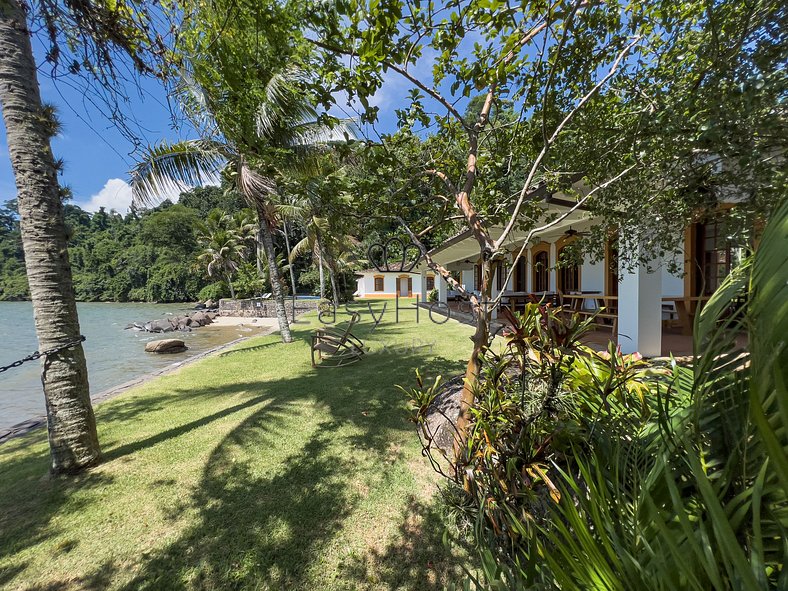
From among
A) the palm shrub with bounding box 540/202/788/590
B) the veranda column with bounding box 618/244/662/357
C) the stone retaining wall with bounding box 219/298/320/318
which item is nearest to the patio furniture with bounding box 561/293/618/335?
the veranda column with bounding box 618/244/662/357

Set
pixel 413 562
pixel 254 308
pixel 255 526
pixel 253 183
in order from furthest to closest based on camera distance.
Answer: pixel 254 308 → pixel 253 183 → pixel 255 526 → pixel 413 562

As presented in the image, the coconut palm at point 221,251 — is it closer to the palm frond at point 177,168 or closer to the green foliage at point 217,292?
the green foliage at point 217,292

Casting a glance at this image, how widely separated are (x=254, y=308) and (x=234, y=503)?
22.1 m

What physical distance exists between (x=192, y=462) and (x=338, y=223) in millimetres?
2978

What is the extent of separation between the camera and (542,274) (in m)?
14.1

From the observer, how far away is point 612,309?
7.77 metres

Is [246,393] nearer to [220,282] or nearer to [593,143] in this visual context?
[593,143]

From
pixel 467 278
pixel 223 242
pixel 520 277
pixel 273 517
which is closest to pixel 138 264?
pixel 223 242

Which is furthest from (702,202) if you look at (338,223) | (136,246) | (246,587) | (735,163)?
(136,246)

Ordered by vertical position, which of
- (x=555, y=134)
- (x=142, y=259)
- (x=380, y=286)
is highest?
(x=142, y=259)

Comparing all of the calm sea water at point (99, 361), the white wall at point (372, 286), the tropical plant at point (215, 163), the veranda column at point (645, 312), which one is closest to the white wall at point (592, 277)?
the veranda column at point (645, 312)

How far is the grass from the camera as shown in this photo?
83.9 inches

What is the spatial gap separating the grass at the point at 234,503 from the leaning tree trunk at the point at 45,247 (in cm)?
52

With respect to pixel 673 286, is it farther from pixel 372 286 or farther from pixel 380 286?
pixel 372 286
